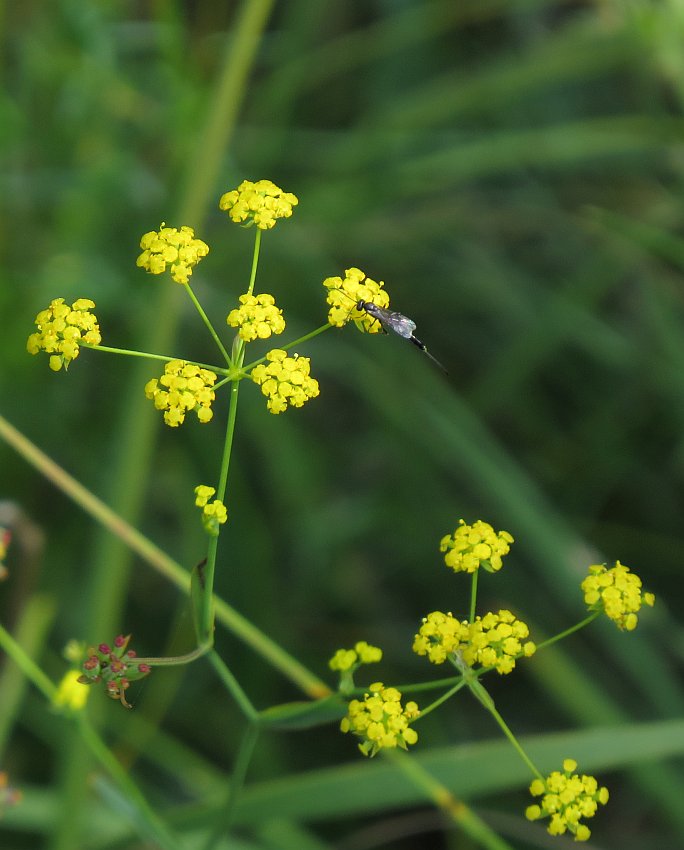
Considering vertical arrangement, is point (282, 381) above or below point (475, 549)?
above

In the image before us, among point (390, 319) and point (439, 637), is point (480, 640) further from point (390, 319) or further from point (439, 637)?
point (390, 319)

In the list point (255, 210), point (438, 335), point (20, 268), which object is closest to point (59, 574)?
point (20, 268)

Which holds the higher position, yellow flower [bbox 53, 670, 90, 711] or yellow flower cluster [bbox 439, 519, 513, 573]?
yellow flower cluster [bbox 439, 519, 513, 573]

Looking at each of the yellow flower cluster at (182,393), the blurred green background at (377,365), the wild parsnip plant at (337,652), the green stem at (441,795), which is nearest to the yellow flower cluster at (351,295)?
the wild parsnip plant at (337,652)

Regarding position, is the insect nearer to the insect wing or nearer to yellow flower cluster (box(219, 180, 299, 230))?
the insect wing

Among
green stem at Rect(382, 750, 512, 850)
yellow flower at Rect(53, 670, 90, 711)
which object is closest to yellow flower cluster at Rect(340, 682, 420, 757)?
yellow flower at Rect(53, 670, 90, 711)

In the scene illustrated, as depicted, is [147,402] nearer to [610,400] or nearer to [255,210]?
[255,210]

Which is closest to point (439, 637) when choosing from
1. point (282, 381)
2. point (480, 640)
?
point (480, 640)
